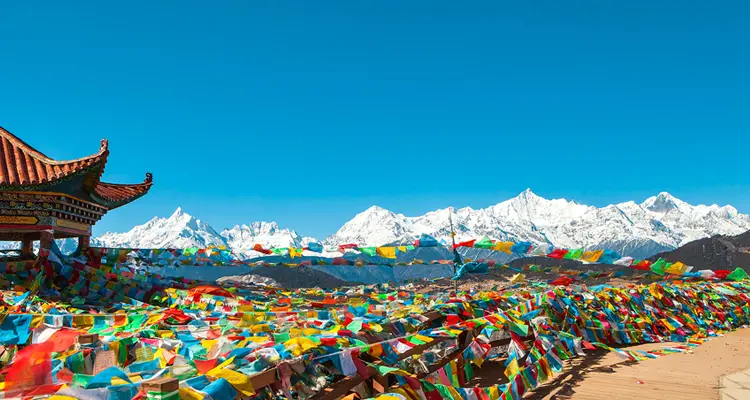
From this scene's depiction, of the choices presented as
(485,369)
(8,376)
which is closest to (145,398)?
(8,376)

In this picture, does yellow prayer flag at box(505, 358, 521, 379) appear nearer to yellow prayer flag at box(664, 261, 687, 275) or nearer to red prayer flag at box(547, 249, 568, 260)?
red prayer flag at box(547, 249, 568, 260)

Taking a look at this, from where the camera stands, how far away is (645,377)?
8969mm

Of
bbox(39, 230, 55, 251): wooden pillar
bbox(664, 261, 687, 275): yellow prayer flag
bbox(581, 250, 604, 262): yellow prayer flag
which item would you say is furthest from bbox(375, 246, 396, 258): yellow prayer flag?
bbox(39, 230, 55, 251): wooden pillar

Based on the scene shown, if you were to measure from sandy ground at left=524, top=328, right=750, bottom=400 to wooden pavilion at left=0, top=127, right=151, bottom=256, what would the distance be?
1369cm

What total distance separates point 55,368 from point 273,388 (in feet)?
8.20

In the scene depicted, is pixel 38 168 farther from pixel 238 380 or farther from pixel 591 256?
pixel 591 256

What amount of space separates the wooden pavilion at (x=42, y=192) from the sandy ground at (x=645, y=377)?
13.7 m

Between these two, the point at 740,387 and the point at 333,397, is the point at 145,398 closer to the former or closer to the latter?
the point at 333,397

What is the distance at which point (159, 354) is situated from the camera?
618 cm

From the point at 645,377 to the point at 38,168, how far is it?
16.3 m

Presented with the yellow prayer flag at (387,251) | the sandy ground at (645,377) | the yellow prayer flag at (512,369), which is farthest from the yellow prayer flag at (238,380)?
the yellow prayer flag at (387,251)

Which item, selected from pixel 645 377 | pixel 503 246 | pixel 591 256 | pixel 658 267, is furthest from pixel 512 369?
pixel 658 267

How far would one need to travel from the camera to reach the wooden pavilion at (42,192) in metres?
14.0

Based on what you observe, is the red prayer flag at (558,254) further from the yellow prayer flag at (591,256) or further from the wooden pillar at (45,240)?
the wooden pillar at (45,240)
